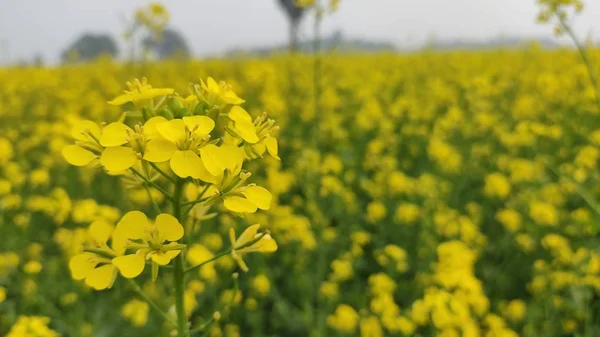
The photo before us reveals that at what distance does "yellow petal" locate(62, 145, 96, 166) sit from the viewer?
2.97 ft

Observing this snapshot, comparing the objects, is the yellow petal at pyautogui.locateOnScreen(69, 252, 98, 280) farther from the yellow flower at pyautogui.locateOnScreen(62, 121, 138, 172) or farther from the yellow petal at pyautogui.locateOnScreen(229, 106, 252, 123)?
the yellow petal at pyautogui.locateOnScreen(229, 106, 252, 123)

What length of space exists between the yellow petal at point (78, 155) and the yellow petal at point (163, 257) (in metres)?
0.20

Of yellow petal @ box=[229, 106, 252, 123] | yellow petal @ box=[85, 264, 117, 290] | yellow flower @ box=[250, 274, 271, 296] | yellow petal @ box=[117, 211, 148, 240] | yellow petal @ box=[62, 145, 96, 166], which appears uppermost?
yellow petal @ box=[229, 106, 252, 123]

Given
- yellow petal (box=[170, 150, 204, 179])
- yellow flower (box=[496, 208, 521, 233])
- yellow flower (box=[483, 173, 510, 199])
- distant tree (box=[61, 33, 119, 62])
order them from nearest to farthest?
yellow petal (box=[170, 150, 204, 179])
yellow flower (box=[496, 208, 521, 233])
yellow flower (box=[483, 173, 510, 199])
distant tree (box=[61, 33, 119, 62])

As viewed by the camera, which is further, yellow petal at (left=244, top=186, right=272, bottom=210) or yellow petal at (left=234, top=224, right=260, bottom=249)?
yellow petal at (left=234, top=224, right=260, bottom=249)

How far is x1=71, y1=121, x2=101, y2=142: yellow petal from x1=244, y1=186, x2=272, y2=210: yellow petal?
0.27 meters

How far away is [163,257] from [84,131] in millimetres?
271

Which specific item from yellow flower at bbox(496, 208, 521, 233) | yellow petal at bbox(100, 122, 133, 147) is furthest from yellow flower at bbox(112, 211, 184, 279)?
yellow flower at bbox(496, 208, 521, 233)

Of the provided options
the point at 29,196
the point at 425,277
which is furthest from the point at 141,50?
the point at 425,277

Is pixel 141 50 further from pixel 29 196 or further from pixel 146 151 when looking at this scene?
pixel 146 151

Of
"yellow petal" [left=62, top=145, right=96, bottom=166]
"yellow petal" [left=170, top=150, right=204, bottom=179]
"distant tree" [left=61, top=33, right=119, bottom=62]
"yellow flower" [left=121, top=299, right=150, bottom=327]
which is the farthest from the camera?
"distant tree" [left=61, top=33, right=119, bottom=62]

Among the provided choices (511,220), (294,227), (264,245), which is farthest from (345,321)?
(264,245)

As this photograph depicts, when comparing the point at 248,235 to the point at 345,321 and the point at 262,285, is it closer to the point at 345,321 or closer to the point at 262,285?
the point at 345,321

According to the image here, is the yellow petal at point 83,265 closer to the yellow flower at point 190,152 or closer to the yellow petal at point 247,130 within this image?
the yellow flower at point 190,152
